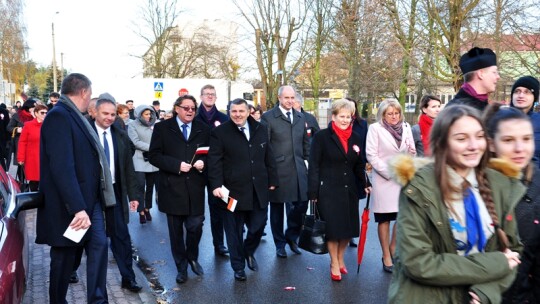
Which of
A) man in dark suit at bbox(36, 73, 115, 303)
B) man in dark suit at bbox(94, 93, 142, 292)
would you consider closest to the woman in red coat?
man in dark suit at bbox(94, 93, 142, 292)

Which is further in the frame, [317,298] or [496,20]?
[496,20]

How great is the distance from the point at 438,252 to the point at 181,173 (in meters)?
3.94

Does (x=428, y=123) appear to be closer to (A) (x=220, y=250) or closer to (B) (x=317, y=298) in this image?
(B) (x=317, y=298)

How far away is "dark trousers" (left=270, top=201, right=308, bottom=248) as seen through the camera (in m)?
7.00

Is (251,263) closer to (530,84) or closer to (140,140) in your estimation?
(530,84)

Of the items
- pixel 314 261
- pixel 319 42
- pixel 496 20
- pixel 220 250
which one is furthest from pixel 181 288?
pixel 319 42

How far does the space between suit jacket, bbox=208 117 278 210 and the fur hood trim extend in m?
3.59

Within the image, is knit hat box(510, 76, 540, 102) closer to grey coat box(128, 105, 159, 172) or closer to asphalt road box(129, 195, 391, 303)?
asphalt road box(129, 195, 391, 303)

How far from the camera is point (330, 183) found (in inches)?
229

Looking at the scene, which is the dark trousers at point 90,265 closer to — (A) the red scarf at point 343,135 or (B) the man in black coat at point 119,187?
(B) the man in black coat at point 119,187

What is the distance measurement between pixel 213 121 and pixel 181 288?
264 centimetres

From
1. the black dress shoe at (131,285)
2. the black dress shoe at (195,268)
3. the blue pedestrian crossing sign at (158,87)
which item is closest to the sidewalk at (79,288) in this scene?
the black dress shoe at (131,285)

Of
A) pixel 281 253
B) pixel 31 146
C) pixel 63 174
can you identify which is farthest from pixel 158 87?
pixel 63 174

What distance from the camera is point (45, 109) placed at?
841 centimetres
